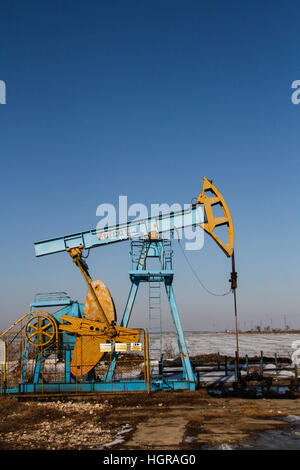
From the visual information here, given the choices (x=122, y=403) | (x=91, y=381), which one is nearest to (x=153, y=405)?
(x=122, y=403)

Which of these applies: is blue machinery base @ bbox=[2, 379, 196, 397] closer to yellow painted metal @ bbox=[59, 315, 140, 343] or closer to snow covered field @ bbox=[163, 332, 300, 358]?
yellow painted metal @ bbox=[59, 315, 140, 343]

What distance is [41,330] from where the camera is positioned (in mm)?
12781

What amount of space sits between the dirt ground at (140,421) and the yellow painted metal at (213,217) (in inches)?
168

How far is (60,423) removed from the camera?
30.8 feet

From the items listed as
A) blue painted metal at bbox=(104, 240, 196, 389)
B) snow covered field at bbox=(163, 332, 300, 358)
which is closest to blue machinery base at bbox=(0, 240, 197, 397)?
blue painted metal at bbox=(104, 240, 196, 389)

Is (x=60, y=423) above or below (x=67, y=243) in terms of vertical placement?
below

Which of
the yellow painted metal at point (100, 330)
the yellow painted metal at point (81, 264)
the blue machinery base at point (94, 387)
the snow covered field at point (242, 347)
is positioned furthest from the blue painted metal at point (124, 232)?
the snow covered field at point (242, 347)

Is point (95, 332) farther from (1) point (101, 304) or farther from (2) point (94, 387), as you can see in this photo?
(2) point (94, 387)

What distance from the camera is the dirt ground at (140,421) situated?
25.1 feet

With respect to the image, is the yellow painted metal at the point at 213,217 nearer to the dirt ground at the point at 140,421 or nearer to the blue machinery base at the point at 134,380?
the blue machinery base at the point at 134,380

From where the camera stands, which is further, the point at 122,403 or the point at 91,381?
the point at 91,381

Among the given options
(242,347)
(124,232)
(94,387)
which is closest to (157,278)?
(124,232)

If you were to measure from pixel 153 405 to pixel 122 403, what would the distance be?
36.6 inches
